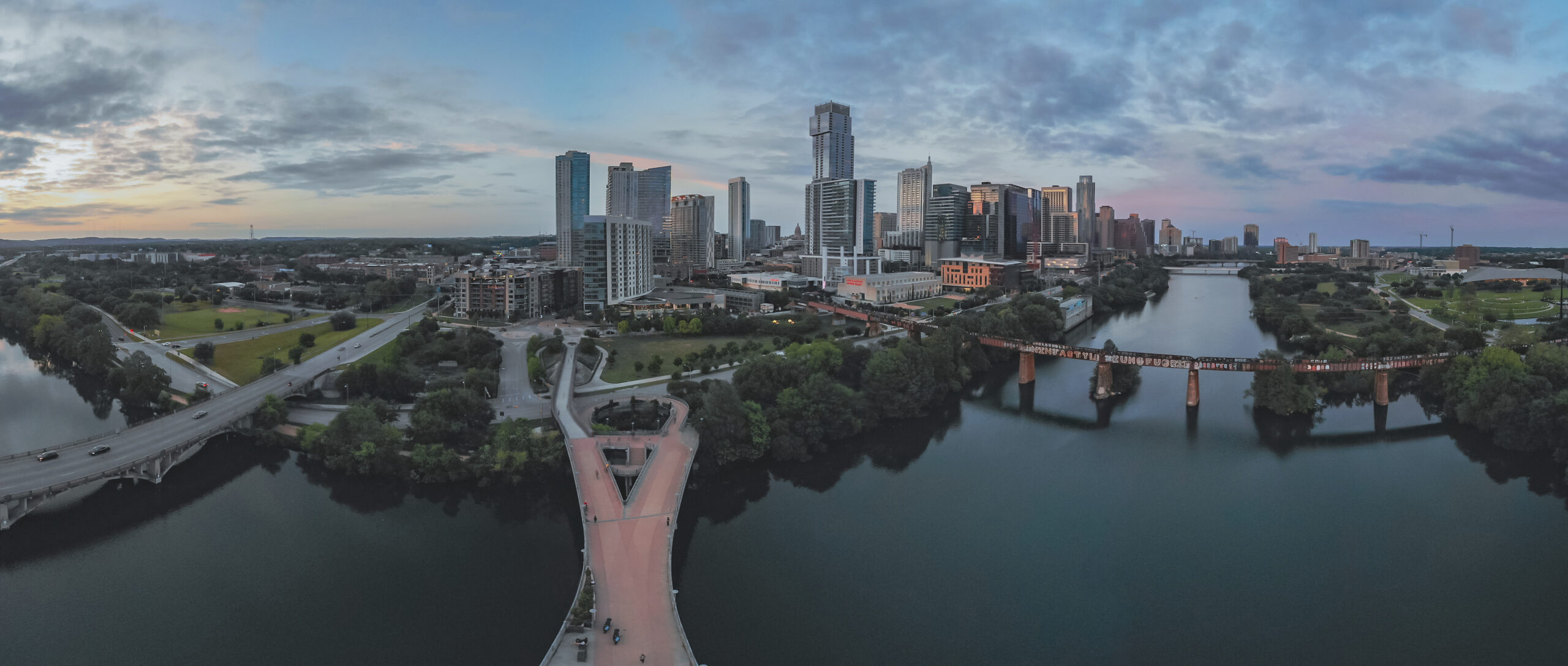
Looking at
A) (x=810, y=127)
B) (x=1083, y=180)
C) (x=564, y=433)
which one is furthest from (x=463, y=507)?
(x=1083, y=180)

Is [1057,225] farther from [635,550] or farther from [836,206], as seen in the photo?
[635,550]

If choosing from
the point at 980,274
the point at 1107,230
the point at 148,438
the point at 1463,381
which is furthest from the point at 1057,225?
the point at 148,438

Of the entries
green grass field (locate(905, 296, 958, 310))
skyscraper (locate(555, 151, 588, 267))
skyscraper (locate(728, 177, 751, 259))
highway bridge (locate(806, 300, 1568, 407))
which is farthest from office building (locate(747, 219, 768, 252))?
highway bridge (locate(806, 300, 1568, 407))

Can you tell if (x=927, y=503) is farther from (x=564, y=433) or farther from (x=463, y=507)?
(x=463, y=507)

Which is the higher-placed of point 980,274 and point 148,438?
point 980,274

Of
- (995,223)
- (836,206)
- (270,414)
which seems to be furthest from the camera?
(995,223)
